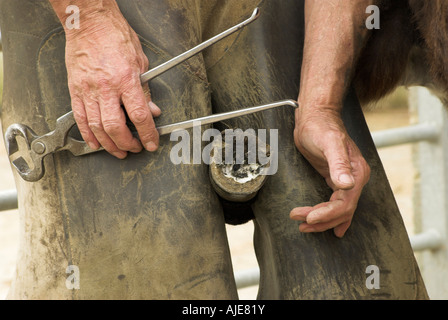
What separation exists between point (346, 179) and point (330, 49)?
19cm

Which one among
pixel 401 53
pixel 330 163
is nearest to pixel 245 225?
pixel 401 53

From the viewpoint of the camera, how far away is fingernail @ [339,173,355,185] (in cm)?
76

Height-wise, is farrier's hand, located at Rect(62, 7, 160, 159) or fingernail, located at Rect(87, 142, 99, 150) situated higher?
farrier's hand, located at Rect(62, 7, 160, 159)

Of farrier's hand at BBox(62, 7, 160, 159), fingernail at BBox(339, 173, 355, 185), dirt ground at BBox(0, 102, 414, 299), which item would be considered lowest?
fingernail at BBox(339, 173, 355, 185)

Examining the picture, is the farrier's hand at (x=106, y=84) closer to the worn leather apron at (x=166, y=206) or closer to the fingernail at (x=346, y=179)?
the worn leather apron at (x=166, y=206)

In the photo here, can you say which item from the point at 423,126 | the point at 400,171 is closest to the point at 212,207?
the point at 423,126

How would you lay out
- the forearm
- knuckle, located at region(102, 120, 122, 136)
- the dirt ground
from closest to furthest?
knuckle, located at region(102, 120, 122, 136) → the forearm → the dirt ground

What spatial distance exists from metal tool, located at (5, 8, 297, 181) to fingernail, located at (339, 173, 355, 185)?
99 mm

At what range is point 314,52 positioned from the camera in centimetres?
86

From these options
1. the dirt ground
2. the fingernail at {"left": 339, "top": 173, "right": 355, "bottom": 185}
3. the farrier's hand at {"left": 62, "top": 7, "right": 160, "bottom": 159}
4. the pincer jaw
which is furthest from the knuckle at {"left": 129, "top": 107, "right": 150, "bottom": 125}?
the dirt ground

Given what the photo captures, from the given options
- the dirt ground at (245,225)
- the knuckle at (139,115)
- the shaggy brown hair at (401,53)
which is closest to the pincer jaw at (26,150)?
the knuckle at (139,115)

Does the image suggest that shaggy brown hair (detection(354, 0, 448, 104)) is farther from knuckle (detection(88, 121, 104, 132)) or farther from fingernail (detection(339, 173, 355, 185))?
knuckle (detection(88, 121, 104, 132))

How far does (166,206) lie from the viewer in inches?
30.4

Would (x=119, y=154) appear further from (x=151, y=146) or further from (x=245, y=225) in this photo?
(x=245, y=225)
